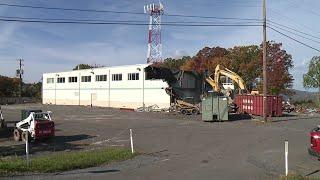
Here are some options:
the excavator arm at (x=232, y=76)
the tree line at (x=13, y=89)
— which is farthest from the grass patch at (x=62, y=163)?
the tree line at (x=13, y=89)

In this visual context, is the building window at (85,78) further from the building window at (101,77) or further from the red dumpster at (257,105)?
the red dumpster at (257,105)

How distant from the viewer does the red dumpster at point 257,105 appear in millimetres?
49000

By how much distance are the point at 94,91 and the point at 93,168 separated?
67.2 m

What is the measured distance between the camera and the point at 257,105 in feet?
162

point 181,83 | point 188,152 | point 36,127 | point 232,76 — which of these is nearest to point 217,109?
point 232,76

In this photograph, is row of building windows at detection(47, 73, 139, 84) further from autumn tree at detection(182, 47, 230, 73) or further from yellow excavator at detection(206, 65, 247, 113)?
yellow excavator at detection(206, 65, 247, 113)

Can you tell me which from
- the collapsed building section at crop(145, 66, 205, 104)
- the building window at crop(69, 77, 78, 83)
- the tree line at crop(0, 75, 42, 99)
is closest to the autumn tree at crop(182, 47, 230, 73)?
the building window at crop(69, 77, 78, 83)

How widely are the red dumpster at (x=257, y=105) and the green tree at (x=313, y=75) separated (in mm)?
38275

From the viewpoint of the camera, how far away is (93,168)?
16.3 m

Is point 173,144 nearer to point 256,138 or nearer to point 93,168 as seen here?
point 256,138

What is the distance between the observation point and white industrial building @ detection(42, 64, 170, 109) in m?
68.1

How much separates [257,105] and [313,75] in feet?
136

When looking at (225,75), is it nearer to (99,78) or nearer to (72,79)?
(99,78)

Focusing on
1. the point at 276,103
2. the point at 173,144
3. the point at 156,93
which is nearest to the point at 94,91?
the point at 156,93
